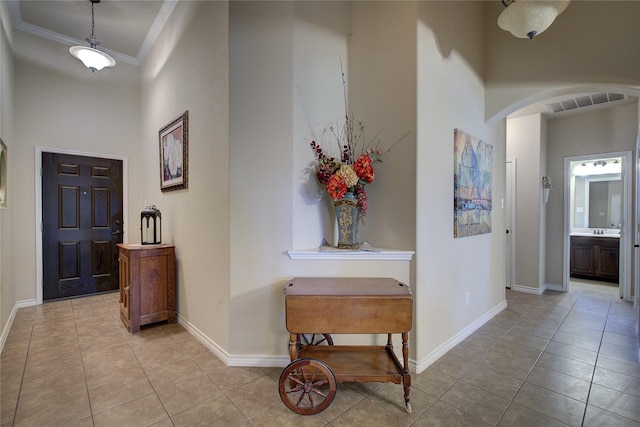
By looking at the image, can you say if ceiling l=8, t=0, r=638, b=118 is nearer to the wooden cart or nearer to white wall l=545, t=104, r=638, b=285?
white wall l=545, t=104, r=638, b=285

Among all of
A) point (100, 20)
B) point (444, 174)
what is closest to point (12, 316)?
point (100, 20)

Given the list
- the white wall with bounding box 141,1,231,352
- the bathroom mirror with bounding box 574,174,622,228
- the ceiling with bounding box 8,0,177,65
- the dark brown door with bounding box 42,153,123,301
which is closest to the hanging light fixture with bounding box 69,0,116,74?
the ceiling with bounding box 8,0,177,65

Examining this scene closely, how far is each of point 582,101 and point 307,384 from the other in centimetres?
476

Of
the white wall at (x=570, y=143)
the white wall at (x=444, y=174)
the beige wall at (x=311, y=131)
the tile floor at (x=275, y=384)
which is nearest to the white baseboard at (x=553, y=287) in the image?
the white wall at (x=570, y=143)

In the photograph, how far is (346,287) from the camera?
179 centimetres

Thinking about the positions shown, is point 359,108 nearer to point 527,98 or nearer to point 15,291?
point 527,98

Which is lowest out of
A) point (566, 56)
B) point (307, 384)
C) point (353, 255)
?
point (307, 384)

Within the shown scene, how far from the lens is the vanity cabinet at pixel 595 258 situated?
464cm

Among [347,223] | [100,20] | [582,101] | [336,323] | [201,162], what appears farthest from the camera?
[582,101]

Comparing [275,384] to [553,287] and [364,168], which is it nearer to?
[364,168]

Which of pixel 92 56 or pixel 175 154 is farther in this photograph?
pixel 175 154

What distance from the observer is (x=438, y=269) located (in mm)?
2305

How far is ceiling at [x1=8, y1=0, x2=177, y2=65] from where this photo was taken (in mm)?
3076

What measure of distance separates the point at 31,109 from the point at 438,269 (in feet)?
16.2
